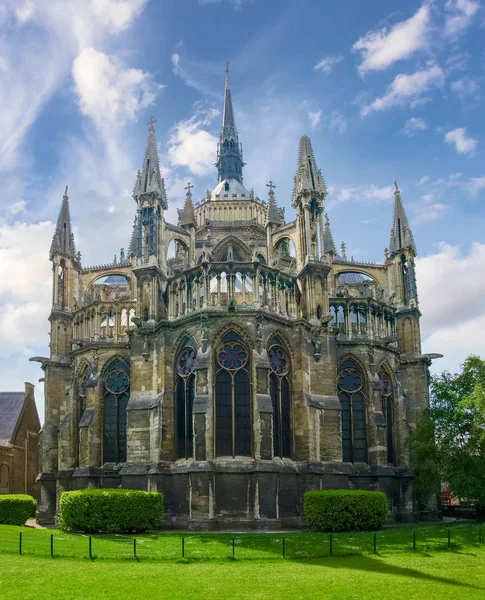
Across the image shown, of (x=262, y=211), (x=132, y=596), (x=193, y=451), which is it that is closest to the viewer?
(x=132, y=596)

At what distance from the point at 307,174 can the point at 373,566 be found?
24680 millimetres

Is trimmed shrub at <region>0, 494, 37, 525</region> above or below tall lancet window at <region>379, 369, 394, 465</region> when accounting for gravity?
below

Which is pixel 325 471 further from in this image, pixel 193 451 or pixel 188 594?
pixel 188 594

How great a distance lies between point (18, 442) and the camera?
5516cm

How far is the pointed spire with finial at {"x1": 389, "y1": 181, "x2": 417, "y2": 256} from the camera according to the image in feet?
152

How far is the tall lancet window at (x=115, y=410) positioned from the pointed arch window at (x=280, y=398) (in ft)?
30.5

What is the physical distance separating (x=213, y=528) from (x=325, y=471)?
6711 mm

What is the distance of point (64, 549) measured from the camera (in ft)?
74.5

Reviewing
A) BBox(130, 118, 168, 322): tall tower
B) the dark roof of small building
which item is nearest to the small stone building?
the dark roof of small building

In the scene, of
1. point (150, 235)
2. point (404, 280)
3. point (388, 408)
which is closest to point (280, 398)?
point (388, 408)

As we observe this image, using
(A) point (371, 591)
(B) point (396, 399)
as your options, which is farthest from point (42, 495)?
(A) point (371, 591)

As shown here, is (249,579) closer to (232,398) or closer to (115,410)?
(232,398)

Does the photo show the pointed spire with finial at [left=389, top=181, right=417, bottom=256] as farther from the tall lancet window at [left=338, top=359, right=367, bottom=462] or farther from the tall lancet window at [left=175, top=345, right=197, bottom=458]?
the tall lancet window at [left=175, top=345, right=197, bottom=458]

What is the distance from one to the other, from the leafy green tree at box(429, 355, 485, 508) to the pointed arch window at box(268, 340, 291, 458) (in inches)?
322
